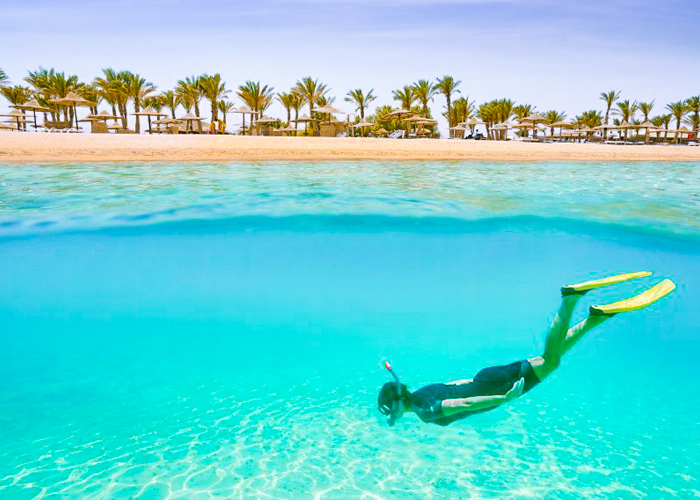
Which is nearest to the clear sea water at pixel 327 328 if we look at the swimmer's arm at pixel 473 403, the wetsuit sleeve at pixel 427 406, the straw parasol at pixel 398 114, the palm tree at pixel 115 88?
the wetsuit sleeve at pixel 427 406

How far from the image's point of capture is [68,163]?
1861cm

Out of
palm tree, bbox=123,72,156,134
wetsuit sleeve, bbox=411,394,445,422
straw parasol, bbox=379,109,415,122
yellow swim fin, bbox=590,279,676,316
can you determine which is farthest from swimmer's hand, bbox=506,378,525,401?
palm tree, bbox=123,72,156,134

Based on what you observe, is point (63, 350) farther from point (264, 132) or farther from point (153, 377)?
point (264, 132)

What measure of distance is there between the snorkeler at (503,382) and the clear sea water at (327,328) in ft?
3.01

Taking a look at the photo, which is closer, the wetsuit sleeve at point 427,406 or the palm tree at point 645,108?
the wetsuit sleeve at point 427,406

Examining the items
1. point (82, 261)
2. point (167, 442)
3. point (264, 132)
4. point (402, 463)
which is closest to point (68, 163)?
point (82, 261)

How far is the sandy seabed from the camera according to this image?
66.5 feet

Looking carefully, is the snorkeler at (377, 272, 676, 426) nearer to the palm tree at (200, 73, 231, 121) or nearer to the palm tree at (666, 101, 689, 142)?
the palm tree at (200, 73, 231, 121)

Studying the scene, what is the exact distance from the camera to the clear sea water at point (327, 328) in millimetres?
4289

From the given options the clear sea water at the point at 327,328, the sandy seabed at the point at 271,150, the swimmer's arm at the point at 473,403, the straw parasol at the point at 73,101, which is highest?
the straw parasol at the point at 73,101

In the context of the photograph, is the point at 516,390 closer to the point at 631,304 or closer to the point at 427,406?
the point at 427,406

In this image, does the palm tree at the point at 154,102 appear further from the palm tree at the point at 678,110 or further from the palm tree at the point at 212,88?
the palm tree at the point at 678,110

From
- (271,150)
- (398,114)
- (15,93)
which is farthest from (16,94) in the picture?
(271,150)

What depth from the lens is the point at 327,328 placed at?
31.0 ft
